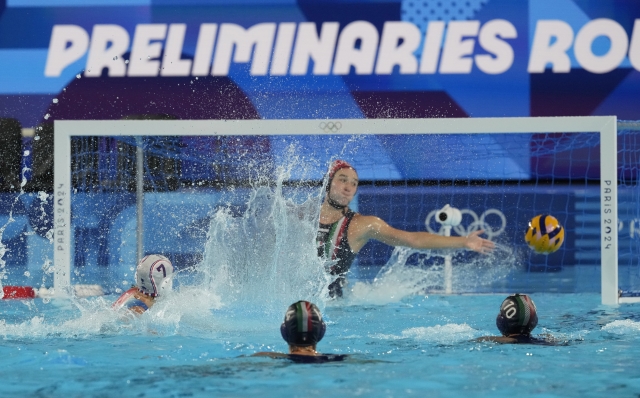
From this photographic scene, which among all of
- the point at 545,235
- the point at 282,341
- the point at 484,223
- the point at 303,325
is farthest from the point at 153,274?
the point at 484,223

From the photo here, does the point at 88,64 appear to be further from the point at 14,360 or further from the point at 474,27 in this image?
the point at 14,360

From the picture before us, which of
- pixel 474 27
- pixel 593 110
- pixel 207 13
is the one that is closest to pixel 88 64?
pixel 207 13

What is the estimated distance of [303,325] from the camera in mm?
4219

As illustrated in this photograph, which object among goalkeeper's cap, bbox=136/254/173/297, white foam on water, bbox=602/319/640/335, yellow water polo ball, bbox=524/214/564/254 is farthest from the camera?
yellow water polo ball, bbox=524/214/564/254

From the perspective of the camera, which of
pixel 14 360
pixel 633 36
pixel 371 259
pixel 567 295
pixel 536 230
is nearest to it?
pixel 14 360

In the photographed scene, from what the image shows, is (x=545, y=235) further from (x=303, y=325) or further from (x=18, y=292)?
(x=18, y=292)

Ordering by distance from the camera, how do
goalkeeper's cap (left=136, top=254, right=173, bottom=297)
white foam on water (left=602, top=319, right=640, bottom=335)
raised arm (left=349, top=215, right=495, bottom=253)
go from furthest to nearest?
raised arm (left=349, top=215, right=495, bottom=253)
white foam on water (left=602, top=319, right=640, bottom=335)
goalkeeper's cap (left=136, top=254, right=173, bottom=297)

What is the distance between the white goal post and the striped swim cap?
2.47 meters

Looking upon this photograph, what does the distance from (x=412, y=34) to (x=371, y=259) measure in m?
2.80

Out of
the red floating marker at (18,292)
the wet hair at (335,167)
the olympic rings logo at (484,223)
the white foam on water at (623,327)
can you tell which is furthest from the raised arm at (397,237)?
the red floating marker at (18,292)

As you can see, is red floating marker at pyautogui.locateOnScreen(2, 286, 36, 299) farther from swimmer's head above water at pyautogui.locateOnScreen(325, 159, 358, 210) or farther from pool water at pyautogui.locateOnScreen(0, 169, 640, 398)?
swimmer's head above water at pyautogui.locateOnScreen(325, 159, 358, 210)

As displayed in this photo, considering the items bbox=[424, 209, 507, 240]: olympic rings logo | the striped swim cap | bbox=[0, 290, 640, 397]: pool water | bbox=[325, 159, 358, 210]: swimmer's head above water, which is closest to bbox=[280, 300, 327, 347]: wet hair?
bbox=[0, 290, 640, 397]: pool water

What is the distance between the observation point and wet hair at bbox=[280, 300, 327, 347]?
166 inches

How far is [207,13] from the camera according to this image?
1060 centimetres
